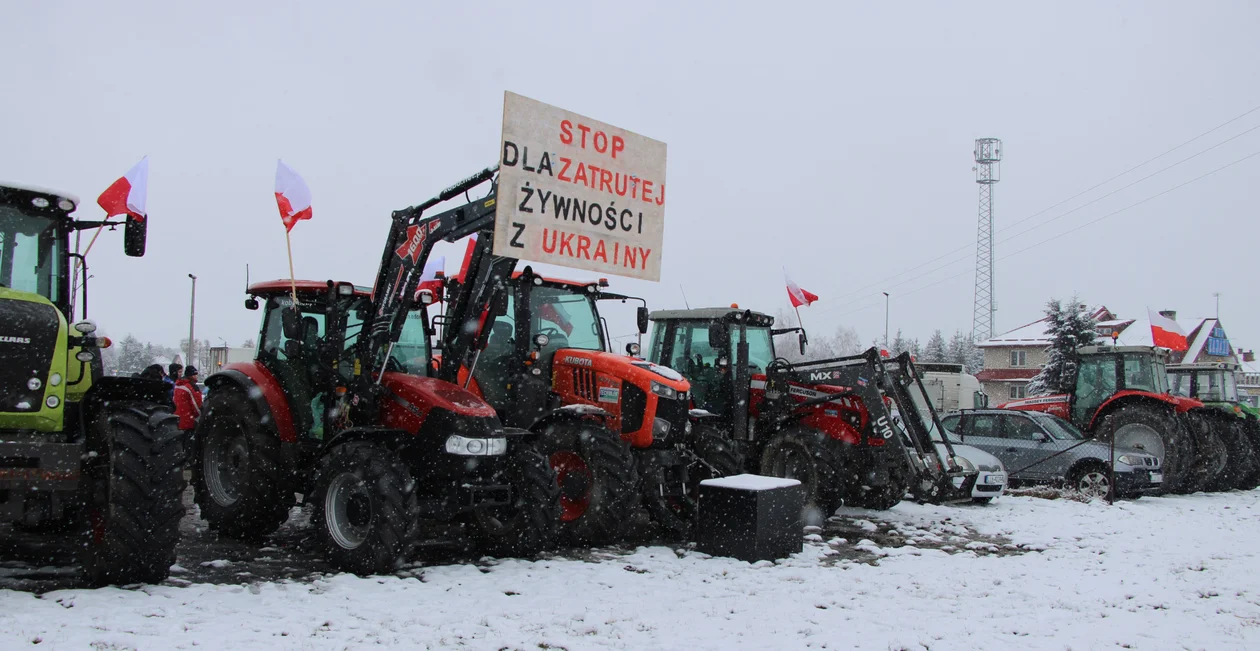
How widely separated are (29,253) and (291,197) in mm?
2158

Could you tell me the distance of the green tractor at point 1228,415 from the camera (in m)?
15.0

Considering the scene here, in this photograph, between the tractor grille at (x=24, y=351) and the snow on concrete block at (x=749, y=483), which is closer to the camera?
the tractor grille at (x=24, y=351)

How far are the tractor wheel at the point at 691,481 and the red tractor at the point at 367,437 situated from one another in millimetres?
1331

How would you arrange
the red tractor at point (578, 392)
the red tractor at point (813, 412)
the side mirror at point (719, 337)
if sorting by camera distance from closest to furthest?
the red tractor at point (578, 392) < the red tractor at point (813, 412) < the side mirror at point (719, 337)

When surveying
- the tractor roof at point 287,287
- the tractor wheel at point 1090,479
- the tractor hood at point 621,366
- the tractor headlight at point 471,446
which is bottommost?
the tractor wheel at point 1090,479

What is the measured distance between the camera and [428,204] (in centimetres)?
765

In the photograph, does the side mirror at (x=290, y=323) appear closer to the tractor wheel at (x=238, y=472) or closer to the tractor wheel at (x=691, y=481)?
the tractor wheel at (x=238, y=472)

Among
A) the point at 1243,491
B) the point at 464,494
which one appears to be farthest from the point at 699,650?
the point at 1243,491

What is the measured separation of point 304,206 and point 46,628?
4.03m

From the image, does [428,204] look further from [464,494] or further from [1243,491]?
[1243,491]

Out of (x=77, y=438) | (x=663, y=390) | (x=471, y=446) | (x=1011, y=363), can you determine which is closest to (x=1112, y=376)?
(x=663, y=390)

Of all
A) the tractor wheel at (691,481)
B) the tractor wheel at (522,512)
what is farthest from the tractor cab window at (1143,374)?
the tractor wheel at (522,512)

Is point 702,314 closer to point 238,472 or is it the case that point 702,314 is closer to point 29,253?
point 238,472

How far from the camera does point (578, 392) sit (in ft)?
28.2
